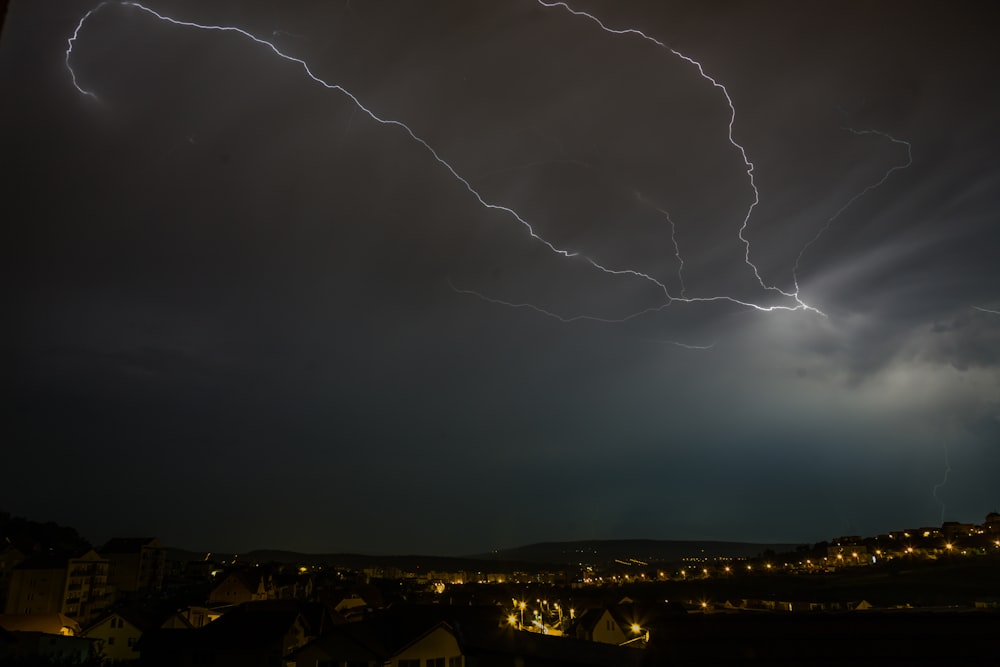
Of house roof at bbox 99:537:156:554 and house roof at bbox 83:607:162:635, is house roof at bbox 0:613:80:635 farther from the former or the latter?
house roof at bbox 99:537:156:554

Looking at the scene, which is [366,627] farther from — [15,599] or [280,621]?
[15,599]

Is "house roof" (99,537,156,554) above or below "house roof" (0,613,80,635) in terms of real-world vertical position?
above

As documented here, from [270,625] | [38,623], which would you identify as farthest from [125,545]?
[270,625]

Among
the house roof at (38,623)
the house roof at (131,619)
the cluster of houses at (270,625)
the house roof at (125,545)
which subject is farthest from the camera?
the house roof at (125,545)

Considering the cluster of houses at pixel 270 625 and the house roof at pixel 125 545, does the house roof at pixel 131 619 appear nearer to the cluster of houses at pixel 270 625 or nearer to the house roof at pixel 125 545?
the cluster of houses at pixel 270 625

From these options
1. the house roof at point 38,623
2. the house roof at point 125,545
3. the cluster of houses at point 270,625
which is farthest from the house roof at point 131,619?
the house roof at point 125,545

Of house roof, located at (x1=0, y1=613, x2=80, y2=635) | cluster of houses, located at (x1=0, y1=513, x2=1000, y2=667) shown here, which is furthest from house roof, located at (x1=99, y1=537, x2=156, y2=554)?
house roof, located at (x1=0, y1=613, x2=80, y2=635)

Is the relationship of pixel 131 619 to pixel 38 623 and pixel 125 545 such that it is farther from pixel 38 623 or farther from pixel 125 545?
pixel 125 545

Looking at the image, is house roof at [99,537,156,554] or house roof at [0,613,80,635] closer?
house roof at [0,613,80,635]

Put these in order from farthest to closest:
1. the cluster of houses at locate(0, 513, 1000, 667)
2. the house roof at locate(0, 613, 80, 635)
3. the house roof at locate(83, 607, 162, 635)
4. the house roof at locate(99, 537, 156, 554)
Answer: the house roof at locate(99, 537, 156, 554) → the house roof at locate(83, 607, 162, 635) → the house roof at locate(0, 613, 80, 635) → the cluster of houses at locate(0, 513, 1000, 667)

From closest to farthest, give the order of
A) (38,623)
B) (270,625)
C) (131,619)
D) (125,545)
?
(270,625)
(131,619)
(38,623)
(125,545)

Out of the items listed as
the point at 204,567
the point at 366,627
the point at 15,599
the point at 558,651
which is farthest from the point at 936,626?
the point at 204,567
